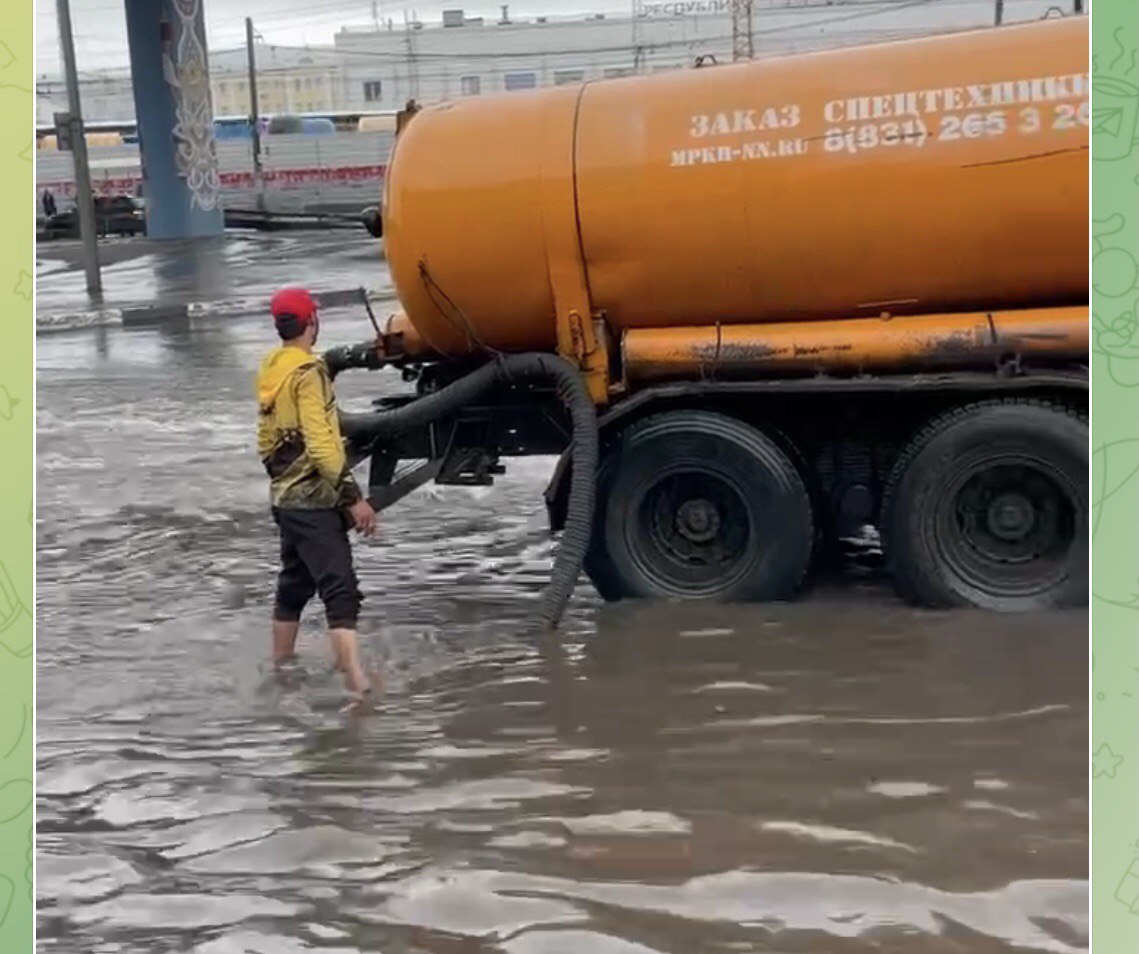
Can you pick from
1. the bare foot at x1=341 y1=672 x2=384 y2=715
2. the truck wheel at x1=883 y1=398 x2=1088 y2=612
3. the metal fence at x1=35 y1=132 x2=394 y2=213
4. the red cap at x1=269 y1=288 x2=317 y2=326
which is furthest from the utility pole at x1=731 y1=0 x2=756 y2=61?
the bare foot at x1=341 y1=672 x2=384 y2=715

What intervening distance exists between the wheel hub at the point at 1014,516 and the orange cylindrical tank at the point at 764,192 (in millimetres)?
878

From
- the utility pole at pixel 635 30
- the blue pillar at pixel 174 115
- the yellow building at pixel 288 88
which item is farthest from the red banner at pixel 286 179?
the yellow building at pixel 288 88

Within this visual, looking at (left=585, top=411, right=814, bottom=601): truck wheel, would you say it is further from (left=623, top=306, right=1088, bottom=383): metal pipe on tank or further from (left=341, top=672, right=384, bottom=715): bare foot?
(left=341, top=672, right=384, bottom=715): bare foot

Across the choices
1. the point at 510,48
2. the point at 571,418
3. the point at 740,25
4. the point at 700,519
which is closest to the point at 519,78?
the point at 510,48

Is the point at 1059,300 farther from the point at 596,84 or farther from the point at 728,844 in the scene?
the point at 728,844

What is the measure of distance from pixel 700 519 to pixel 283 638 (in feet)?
6.59

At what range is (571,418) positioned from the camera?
7578mm

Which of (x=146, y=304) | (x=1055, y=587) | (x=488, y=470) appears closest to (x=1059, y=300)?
(x=1055, y=587)

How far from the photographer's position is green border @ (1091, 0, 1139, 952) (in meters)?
3.83

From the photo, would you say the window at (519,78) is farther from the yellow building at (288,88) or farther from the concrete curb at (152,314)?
the concrete curb at (152,314)

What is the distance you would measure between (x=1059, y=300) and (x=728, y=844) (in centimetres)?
335

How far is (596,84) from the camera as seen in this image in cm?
773

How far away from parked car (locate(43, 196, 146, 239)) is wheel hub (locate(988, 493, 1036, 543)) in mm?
37415

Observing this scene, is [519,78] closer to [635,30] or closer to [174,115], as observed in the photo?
[635,30]
